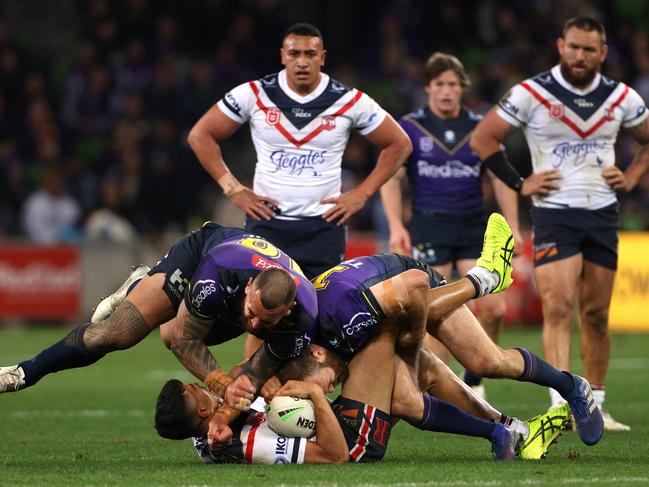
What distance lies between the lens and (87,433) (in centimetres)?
989

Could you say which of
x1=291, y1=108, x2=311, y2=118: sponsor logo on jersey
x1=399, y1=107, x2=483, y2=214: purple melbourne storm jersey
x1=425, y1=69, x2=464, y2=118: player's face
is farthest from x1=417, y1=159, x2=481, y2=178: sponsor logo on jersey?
x1=291, y1=108, x2=311, y2=118: sponsor logo on jersey

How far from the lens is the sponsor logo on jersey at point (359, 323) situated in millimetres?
7840

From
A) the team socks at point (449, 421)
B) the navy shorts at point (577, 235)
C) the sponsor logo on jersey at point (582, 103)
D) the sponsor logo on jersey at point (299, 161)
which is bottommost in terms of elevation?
the team socks at point (449, 421)

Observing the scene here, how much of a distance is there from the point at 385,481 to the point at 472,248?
4.65m

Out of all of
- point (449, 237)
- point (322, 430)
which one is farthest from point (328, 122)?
point (322, 430)

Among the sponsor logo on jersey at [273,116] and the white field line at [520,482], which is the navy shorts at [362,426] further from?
the sponsor logo on jersey at [273,116]

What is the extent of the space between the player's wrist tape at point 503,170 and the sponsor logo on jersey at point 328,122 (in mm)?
1205

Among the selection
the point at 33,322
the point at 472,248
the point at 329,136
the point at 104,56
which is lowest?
the point at 33,322

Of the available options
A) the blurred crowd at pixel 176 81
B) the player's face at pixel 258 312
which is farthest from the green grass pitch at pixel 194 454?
the blurred crowd at pixel 176 81

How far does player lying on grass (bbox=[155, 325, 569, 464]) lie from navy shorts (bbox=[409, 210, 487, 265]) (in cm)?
330

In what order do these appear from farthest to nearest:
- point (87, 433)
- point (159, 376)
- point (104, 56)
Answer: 1. point (104, 56)
2. point (159, 376)
3. point (87, 433)

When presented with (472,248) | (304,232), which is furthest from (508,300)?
(304,232)

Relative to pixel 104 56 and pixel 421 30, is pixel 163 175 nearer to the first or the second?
pixel 104 56

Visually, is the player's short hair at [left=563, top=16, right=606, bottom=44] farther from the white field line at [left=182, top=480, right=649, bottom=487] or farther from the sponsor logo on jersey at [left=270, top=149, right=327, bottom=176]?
the white field line at [left=182, top=480, right=649, bottom=487]
